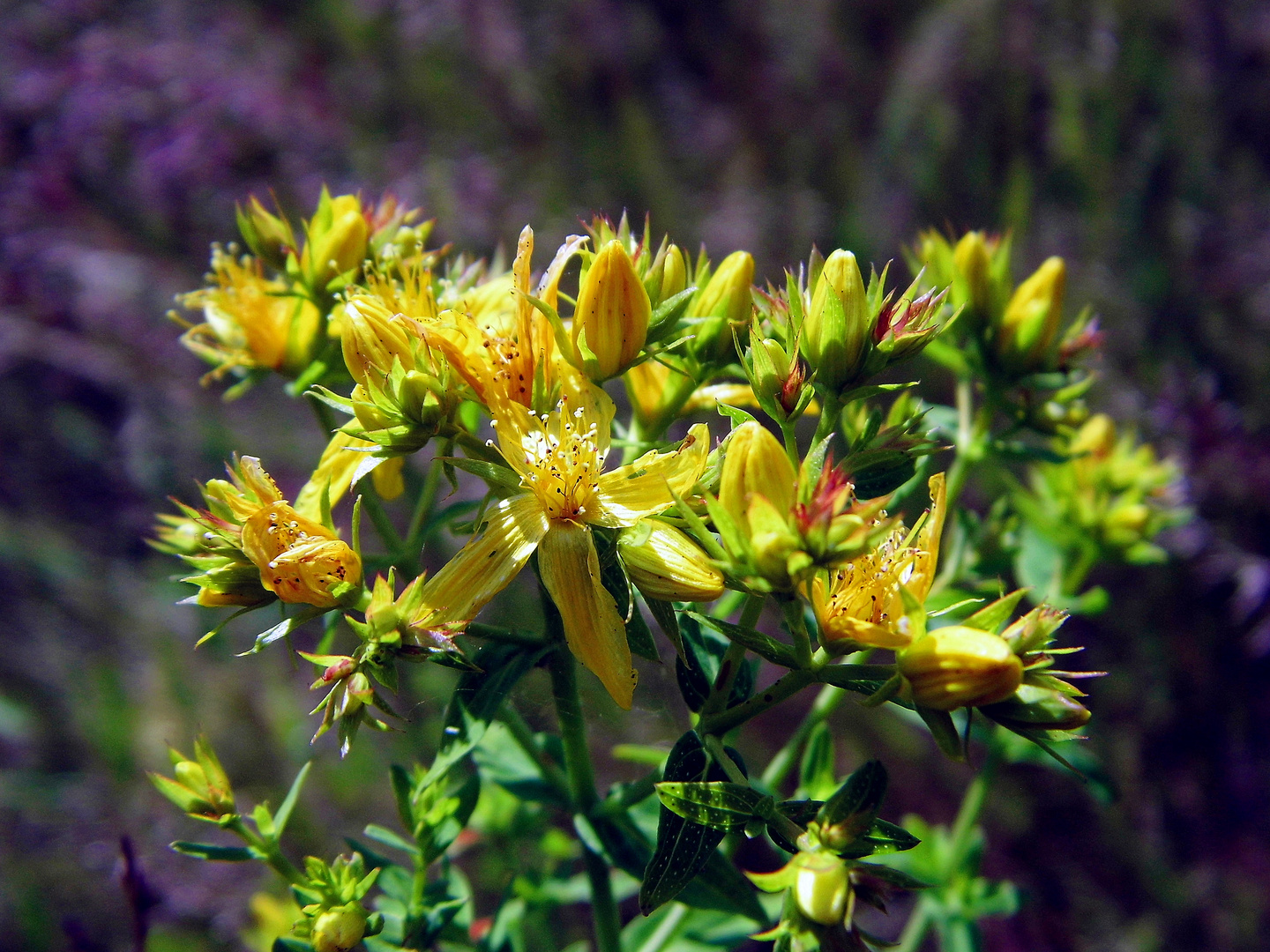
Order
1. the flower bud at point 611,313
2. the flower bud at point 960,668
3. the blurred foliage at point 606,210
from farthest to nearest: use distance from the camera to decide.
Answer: the blurred foliage at point 606,210, the flower bud at point 611,313, the flower bud at point 960,668

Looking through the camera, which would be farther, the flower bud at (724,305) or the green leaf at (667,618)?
the flower bud at (724,305)

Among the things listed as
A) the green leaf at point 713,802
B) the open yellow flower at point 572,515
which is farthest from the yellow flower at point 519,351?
the green leaf at point 713,802

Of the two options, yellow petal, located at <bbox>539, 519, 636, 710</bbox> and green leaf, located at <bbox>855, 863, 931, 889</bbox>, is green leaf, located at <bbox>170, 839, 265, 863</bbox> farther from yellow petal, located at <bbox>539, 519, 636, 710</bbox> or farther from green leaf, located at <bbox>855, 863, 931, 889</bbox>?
green leaf, located at <bbox>855, 863, 931, 889</bbox>

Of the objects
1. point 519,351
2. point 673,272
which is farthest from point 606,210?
point 519,351

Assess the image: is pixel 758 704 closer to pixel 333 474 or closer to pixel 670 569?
pixel 670 569

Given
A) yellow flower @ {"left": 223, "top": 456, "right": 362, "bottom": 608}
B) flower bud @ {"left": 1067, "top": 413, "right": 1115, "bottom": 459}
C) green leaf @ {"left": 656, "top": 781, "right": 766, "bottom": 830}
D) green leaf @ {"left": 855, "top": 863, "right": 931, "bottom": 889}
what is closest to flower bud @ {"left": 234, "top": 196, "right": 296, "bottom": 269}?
yellow flower @ {"left": 223, "top": 456, "right": 362, "bottom": 608}

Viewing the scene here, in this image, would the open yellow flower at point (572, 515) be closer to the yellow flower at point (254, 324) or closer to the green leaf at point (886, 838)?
the green leaf at point (886, 838)
